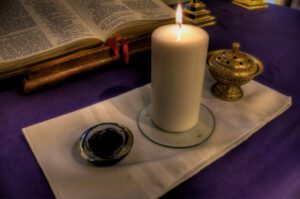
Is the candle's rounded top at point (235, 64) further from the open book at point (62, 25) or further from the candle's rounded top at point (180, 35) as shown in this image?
the open book at point (62, 25)

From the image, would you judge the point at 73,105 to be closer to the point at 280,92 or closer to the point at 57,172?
the point at 57,172

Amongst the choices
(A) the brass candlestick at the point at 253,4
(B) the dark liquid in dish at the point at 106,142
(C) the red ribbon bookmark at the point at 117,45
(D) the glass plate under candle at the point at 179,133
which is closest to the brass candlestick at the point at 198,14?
(A) the brass candlestick at the point at 253,4

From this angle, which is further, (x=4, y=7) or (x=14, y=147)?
(x=4, y=7)

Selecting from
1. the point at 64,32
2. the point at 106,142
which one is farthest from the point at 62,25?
the point at 106,142

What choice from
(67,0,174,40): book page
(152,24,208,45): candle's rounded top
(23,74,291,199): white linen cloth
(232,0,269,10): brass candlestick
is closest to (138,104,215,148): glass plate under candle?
(23,74,291,199): white linen cloth

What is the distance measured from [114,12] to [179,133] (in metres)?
0.40

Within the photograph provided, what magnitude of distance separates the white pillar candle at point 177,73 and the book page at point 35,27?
0.91 feet

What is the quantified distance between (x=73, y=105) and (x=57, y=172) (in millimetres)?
184

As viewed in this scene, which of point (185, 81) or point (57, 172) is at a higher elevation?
point (185, 81)

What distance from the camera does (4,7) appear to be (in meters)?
0.75

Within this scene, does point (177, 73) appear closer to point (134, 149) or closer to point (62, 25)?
point (134, 149)

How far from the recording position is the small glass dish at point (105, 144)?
0.42 metres

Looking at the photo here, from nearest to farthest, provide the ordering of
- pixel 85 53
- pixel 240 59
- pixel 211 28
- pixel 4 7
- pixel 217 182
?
pixel 217 182
pixel 240 59
pixel 85 53
pixel 4 7
pixel 211 28

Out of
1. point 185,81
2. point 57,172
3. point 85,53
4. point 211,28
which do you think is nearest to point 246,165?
point 185,81
